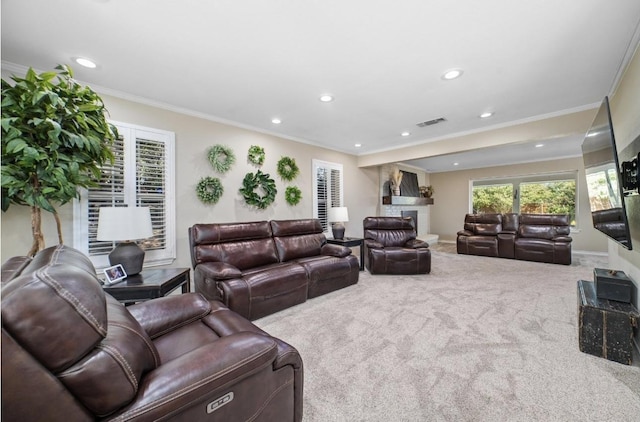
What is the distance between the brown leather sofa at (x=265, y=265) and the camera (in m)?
2.53

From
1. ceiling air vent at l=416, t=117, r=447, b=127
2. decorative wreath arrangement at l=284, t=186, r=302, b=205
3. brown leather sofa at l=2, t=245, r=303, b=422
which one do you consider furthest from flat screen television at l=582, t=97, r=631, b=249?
decorative wreath arrangement at l=284, t=186, r=302, b=205

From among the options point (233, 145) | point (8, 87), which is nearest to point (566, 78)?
point (233, 145)

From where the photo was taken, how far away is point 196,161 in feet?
10.9

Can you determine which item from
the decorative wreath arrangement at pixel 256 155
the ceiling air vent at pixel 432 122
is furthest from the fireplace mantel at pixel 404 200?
the decorative wreath arrangement at pixel 256 155

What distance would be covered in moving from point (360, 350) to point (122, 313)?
64.6 inches

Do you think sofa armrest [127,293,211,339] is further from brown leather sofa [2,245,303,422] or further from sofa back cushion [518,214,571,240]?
sofa back cushion [518,214,571,240]

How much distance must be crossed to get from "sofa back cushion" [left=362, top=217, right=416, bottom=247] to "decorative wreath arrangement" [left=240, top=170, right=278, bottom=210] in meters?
1.91

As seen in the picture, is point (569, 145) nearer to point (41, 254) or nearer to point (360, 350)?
point (360, 350)

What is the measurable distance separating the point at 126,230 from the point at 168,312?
112cm

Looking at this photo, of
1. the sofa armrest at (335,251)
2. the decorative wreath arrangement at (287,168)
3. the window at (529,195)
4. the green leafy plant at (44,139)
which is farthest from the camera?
the window at (529,195)

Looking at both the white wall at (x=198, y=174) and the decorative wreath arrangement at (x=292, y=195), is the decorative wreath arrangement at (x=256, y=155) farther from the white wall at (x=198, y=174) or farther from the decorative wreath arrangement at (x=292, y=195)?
the decorative wreath arrangement at (x=292, y=195)

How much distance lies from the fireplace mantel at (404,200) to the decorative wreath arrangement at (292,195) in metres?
2.65

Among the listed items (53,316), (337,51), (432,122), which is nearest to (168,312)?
(53,316)

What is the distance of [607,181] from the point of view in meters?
1.87
